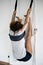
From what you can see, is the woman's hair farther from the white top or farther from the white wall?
the white wall

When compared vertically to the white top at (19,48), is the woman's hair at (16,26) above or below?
above

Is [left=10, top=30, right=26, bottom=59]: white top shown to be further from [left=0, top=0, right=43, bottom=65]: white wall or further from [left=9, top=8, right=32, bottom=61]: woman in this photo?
[left=0, top=0, right=43, bottom=65]: white wall

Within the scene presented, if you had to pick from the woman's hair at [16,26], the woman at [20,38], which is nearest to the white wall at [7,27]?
the woman at [20,38]

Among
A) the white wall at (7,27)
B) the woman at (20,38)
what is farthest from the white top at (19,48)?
the white wall at (7,27)

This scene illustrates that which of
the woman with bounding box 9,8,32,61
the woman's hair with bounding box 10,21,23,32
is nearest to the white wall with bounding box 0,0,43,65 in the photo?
the woman with bounding box 9,8,32,61

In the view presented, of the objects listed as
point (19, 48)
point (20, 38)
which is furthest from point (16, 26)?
point (19, 48)

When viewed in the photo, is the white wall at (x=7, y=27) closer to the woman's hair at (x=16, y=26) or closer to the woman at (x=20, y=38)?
the woman at (x=20, y=38)

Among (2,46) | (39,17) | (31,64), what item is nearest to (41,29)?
(39,17)

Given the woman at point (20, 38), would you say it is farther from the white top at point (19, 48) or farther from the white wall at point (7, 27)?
the white wall at point (7, 27)

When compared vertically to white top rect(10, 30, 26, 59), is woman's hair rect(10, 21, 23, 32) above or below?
above

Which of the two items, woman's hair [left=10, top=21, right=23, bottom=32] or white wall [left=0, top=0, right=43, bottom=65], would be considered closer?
woman's hair [left=10, top=21, right=23, bottom=32]

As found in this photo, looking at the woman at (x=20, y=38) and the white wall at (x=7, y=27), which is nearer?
the woman at (x=20, y=38)

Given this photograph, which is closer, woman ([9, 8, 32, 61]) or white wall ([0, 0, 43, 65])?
woman ([9, 8, 32, 61])

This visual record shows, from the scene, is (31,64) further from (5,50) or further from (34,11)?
(34,11)
